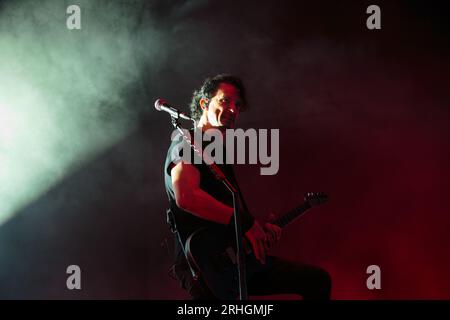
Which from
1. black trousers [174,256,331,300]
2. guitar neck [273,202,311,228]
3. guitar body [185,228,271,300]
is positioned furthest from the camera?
guitar neck [273,202,311,228]

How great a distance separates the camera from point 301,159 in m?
3.49

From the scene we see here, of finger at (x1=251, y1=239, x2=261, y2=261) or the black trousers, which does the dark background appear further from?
finger at (x1=251, y1=239, x2=261, y2=261)

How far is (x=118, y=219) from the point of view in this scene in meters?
3.61

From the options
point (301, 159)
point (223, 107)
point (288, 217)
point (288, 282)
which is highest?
point (223, 107)

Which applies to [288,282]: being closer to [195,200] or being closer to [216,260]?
[216,260]

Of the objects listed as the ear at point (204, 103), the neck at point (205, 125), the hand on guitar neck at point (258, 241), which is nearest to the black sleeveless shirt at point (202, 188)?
the hand on guitar neck at point (258, 241)

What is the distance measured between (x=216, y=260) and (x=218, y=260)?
0.04 ft

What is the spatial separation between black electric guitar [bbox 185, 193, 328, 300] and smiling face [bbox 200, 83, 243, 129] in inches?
25.2

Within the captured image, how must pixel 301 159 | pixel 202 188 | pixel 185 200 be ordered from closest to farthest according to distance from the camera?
pixel 185 200, pixel 202 188, pixel 301 159

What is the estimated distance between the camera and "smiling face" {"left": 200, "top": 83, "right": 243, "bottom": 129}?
2.60 metres

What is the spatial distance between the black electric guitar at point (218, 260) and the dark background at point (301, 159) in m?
1.18

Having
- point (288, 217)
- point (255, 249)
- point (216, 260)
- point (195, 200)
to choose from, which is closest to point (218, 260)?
point (216, 260)

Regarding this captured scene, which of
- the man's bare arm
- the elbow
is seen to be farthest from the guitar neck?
the elbow

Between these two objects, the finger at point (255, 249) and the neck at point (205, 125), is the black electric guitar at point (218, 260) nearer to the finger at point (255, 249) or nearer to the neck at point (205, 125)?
the finger at point (255, 249)
